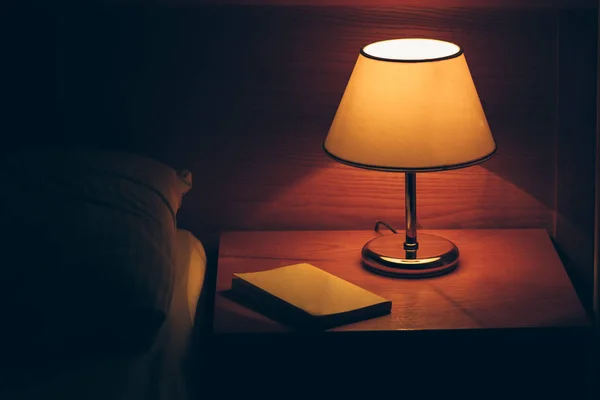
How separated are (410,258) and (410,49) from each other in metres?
0.40

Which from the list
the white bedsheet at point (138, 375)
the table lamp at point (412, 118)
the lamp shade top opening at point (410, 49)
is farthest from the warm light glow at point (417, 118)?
the white bedsheet at point (138, 375)

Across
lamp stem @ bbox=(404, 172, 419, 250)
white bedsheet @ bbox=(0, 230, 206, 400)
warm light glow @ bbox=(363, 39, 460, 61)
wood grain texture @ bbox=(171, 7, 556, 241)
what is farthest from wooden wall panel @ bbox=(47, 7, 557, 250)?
white bedsheet @ bbox=(0, 230, 206, 400)

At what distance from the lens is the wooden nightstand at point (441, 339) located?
5.04ft

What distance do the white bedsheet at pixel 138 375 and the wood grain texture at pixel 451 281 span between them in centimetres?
6

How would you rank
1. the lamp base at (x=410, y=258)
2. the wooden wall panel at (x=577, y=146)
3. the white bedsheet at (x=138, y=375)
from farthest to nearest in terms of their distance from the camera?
the wooden wall panel at (x=577, y=146), the lamp base at (x=410, y=258), the white bedsheet at (x=138, y=375)

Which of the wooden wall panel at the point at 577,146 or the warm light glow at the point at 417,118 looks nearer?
the warm light glow at the point at 417,118

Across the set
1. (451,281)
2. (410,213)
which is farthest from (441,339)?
(410,213)

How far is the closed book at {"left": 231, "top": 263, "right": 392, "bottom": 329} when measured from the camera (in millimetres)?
1545

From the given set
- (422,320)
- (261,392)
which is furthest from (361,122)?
(261,392)

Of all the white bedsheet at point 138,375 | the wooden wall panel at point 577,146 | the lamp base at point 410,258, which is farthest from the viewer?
the wooden wall panel at point 577,146

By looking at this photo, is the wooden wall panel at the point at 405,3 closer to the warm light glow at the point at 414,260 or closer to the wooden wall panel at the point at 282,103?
the wooden wall panel at the point at 282,103

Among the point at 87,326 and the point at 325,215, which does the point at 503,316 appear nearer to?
the point at 325,215

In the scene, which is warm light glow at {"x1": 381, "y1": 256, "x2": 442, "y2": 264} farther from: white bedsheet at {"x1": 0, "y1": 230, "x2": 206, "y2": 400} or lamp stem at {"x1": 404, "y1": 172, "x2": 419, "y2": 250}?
white bedsheet at {"x1": 0, "y1": 230, "x2": 206, "y2": 400}

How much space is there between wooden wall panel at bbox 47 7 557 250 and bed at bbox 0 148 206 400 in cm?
30
